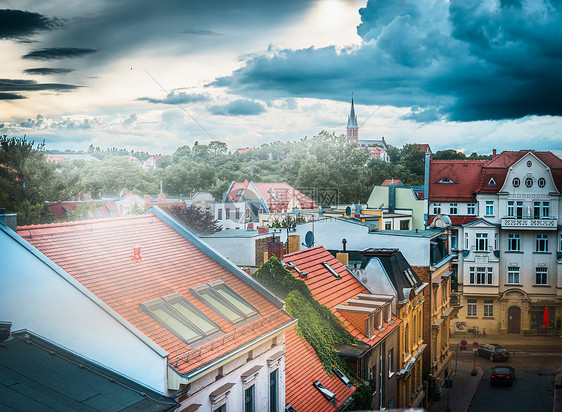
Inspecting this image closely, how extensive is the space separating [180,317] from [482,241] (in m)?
35.0

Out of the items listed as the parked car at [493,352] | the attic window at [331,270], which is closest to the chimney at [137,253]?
the attic window at [331,270]

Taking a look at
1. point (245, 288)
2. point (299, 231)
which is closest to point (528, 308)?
point (299, 231)

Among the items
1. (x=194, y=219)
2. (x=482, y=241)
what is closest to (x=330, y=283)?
(x=194, y=219)

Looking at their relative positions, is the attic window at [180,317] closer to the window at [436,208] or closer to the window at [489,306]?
the window at [436,208]

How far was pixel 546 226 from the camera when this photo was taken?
39844mm

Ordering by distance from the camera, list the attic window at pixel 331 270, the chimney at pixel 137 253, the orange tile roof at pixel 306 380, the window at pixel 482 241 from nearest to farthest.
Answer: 1. the chimney at pixel 137 253
2. the orange tile roof at pixel 306 380
3. the attic window at pixel 331 270
4. the window at pixel 482 241

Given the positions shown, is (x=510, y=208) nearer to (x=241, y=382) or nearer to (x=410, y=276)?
(x=410, y=276)

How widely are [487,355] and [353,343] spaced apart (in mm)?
23178

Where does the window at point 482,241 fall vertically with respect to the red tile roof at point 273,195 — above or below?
below

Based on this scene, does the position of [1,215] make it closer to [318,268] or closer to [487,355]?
[318,268]

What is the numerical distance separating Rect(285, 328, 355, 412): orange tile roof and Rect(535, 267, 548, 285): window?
30.3 meters

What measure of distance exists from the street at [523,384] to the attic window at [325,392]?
648 inches

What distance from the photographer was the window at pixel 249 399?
11.6 meters

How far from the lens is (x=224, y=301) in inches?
485
